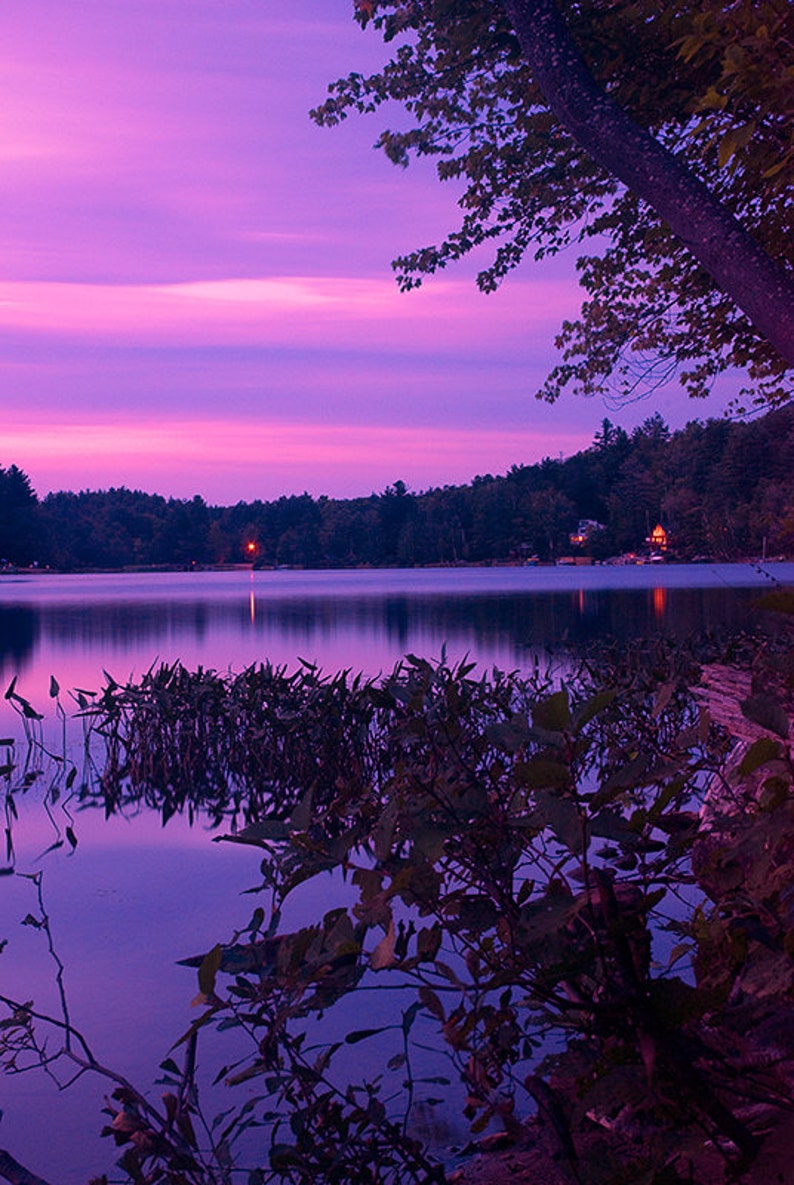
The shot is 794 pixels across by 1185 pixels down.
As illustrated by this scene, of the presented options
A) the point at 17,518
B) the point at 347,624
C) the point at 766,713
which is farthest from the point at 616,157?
the point at 17,518

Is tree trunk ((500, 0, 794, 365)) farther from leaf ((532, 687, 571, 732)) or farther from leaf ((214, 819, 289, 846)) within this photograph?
leaf ((214, 819, 289, 846))

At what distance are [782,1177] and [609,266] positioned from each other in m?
11.1

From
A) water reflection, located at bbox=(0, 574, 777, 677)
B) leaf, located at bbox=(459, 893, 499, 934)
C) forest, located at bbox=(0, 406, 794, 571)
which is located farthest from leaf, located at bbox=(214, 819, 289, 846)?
forest, located at bbox=(0, 406, 794, 571)

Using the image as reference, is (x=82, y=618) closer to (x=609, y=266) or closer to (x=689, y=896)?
(x=609, y=266)

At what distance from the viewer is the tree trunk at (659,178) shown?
19.7ft

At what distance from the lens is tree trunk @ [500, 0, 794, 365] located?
19.7ft

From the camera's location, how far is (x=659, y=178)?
6.46 m

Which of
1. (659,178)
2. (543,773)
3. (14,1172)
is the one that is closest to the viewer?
(543,773)

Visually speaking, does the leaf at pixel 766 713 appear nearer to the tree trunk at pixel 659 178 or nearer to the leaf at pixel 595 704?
the leaf at pixel 595 704

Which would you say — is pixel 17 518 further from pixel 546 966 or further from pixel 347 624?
pixel 546 966

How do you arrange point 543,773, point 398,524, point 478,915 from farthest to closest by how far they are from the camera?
point 398,524 < point 478,915 < point 543,773

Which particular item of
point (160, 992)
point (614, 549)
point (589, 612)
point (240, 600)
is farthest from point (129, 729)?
point (614, 549)

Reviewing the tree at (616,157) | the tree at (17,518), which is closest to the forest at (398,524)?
the tree at (17,518)

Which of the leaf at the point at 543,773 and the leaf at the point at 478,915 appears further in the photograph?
the leaf at the point at 478,915
